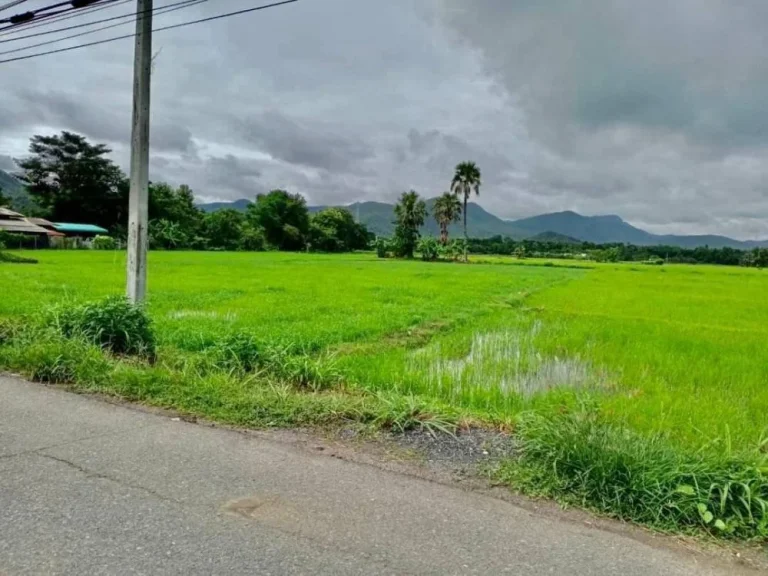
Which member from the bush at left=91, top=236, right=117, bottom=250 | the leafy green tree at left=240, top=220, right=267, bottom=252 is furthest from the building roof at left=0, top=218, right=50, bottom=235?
the leafy green tree at left=240, top=220, right=267, bottom=252

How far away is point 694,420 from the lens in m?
4.47

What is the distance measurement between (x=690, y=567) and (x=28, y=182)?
65.6 metres

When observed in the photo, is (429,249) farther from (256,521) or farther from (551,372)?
(256,521)

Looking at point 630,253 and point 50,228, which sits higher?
point 630,253

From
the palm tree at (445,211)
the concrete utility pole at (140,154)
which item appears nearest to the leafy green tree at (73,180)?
the palm tree at (445,211)

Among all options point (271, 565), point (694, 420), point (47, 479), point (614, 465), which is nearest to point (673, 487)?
point (614, 465)

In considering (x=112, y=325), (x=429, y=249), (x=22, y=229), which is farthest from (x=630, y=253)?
(x=112, y=325)

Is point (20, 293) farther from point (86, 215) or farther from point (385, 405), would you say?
point (86, 215)

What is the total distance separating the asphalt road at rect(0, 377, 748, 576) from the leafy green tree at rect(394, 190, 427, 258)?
60.1 meters

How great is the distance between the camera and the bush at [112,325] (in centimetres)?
600

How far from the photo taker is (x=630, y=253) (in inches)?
3647

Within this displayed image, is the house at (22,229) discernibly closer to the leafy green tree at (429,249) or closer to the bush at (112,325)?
the leafy green tree at (429,249)

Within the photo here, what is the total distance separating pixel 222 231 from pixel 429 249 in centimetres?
2694

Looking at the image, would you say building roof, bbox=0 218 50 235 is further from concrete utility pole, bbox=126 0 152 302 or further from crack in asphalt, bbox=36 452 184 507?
crack in asphalt, bbox=36 452 184 507
